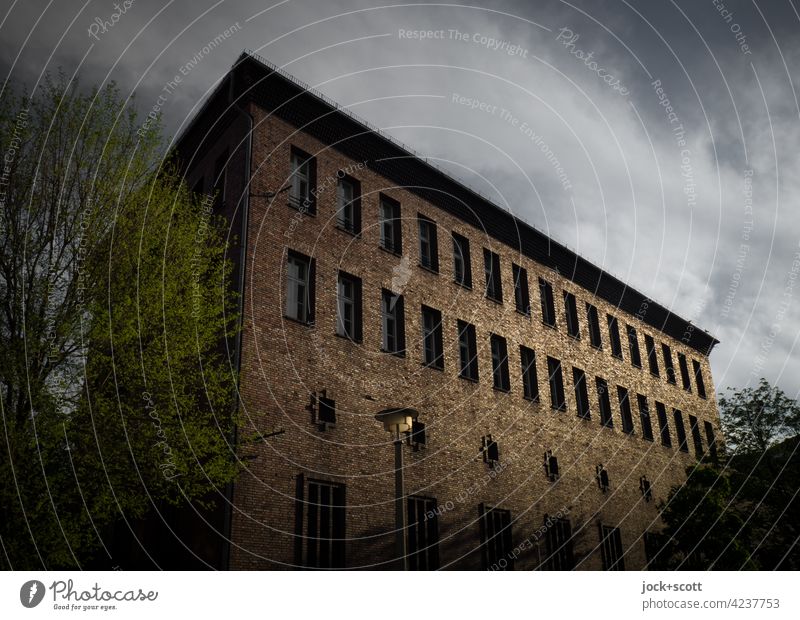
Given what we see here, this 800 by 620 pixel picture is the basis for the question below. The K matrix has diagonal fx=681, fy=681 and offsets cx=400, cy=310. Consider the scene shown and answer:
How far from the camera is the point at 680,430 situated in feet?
123

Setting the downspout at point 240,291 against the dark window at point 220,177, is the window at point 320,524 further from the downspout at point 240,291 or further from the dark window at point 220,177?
the dark window at point 220,177

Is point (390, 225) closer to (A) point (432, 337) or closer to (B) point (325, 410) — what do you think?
(A) point (432, 337)

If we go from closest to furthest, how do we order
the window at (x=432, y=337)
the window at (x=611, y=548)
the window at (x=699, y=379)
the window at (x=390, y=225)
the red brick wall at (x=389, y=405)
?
the red brick wall at (x=389, y=405)
the window at (x=432, y=337)
the window at (x=390, y=225)
the window at (x=611, y=548)
the window at (x=699, y=379)

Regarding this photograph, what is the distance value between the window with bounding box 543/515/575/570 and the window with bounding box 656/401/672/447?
11466 mm

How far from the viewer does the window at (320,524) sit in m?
17.5

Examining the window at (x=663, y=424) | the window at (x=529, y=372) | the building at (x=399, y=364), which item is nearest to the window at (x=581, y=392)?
the building at (x=399, y=364)

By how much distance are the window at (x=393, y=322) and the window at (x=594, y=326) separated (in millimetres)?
13295

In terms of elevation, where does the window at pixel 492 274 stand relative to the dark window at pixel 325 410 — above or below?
above

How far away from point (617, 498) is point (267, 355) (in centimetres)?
1884

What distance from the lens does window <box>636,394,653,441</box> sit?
34469 mm

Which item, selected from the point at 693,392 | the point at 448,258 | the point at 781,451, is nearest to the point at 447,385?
the point at 448,258

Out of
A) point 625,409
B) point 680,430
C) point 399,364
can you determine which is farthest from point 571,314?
point 399,364

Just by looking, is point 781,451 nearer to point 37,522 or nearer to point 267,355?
point 267,355

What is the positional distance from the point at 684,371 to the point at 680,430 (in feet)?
14.0
